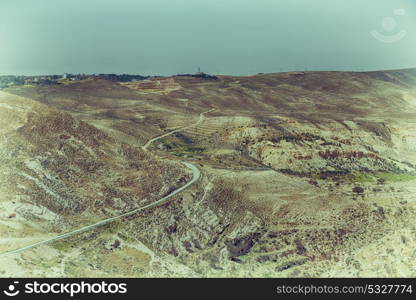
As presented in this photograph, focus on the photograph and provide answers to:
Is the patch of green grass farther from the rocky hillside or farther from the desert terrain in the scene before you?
the rocky hillside

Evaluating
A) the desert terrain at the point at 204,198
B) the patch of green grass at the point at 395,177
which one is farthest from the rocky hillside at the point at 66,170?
the patch of green grass at the point at 395,177

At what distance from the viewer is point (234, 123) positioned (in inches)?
2901

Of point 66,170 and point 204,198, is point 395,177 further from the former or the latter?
point 66,170

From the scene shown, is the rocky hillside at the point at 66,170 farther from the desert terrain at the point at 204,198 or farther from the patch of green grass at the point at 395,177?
the patch of green grass at the point at 395,177

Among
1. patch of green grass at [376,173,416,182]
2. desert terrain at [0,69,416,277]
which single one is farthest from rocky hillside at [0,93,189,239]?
patch of green grass at [376,173,416,182]

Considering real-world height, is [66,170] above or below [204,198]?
above

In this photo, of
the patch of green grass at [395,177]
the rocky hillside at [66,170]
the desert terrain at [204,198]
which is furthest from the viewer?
the patch of green grass at [395,177]

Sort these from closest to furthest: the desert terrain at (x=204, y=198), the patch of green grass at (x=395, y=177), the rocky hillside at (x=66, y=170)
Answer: the desert terrain at (x=204, y=198) < the rocky hillside at (x=66, y=170) < the patch of green grass at (x=395, y=177)

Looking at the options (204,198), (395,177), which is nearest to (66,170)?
(204,198)

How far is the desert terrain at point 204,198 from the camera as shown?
3073cm

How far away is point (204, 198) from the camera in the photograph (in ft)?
135

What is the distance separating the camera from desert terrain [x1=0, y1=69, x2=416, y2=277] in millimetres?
30734

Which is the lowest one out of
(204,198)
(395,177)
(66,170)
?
(204,198)

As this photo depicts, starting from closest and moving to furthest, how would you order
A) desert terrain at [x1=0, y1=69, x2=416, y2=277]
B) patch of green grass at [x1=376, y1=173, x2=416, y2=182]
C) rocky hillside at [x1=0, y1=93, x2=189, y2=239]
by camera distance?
1. desert terrain at [x1=0, y1=69, x2=416, y2=277]
2. rocky hillside at [x1=0, y1=93, x2=189, y2=239]
3. patch of green grass at [x1=376, y1=173, x2=416, y2=182]
